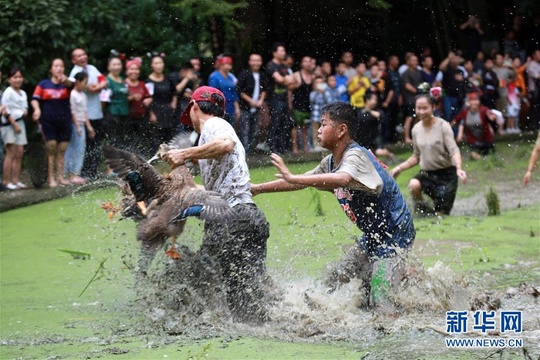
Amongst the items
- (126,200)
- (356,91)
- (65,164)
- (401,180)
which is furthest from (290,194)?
(126,200)

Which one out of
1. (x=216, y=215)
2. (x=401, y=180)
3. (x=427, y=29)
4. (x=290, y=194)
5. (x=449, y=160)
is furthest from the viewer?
(x=427, y=29)

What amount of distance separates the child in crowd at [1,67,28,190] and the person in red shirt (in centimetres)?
737

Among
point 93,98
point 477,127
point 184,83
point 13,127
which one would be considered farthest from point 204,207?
point 477,127

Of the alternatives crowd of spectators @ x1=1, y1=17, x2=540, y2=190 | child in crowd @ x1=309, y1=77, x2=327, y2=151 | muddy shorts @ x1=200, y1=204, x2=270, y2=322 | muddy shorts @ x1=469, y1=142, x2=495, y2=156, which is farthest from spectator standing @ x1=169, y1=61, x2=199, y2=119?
muddy shorts @ x1=200, y1=204, x2=270, y2=322

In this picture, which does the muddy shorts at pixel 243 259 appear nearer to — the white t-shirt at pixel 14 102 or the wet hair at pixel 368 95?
the white t-shirt at pixel 14 102

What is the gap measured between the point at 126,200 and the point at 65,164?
6660 millimetres

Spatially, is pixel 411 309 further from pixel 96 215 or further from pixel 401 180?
pixel 401 180

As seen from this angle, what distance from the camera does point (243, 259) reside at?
23.7 feet

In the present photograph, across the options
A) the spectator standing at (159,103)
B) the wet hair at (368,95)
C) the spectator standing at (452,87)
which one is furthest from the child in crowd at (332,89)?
the spectator standing at (159,103)

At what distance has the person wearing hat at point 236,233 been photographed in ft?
23.5

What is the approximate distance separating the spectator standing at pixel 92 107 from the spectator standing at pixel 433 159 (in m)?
4.39

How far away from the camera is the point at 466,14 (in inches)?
883

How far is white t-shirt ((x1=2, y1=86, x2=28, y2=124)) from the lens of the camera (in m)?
13.4

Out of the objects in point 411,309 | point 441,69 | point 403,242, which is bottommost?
point 411,309
